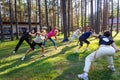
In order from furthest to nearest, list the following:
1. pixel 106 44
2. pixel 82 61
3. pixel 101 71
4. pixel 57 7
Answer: pixel 57 7 → pixel 82 61 → pixel 101 71 → pixel 106 44

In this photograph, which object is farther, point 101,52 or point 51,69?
point 51,69

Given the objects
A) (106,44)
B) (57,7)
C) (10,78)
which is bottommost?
(10,78)

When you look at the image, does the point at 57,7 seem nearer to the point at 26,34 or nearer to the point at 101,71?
the point at 26,34

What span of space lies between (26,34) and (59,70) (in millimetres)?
4499

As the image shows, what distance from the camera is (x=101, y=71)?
Answer: 9977 mm

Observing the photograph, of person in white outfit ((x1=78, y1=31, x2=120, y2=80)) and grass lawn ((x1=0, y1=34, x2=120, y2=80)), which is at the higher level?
person in white outfit ((x1=78, y1=31, x2=120, y2=80))

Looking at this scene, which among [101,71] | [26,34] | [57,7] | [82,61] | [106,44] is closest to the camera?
[106,44]

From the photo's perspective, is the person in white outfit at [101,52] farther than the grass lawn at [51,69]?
No

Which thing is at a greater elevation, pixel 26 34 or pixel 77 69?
pixel 26 34

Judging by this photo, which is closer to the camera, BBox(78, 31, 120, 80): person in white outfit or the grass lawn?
BBox(78, 31, 120, 80): person in white outfit

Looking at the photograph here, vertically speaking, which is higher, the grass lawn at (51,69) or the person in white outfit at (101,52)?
the person in white outfit at (101,52)

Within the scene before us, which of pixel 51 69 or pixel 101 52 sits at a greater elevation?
pixel 101 52

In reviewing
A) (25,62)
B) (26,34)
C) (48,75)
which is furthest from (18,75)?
(26,34)

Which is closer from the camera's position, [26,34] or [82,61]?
[82,61]
